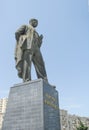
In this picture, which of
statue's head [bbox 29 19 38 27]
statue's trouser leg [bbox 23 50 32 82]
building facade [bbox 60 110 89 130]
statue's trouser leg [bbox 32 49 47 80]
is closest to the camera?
statue's trouser leg [bbox 23 50 32 82]

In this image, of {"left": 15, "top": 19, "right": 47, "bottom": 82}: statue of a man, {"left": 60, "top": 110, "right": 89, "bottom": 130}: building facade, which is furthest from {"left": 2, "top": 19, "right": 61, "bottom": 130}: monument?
{"left": 60, "top": 110, "right": 89, "bottom": 130}: building facade

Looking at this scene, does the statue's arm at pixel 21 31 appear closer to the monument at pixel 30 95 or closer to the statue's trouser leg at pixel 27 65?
the monument at pixel 30 95

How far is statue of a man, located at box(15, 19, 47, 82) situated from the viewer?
10.9 meters

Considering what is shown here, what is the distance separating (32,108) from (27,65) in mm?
2116

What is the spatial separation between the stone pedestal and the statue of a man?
71cm

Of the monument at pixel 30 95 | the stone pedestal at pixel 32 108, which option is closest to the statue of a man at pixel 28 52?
the monument at pixel 30 95

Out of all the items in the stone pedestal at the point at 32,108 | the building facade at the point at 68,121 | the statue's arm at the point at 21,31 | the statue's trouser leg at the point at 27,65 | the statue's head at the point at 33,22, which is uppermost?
the building facade at the point at 68,121

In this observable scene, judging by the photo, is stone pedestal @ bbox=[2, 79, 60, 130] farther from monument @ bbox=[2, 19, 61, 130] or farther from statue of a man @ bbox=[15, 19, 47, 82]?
statue of a man @ bbox=[15, 19, 47, 82]

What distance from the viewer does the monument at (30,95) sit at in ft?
30.8

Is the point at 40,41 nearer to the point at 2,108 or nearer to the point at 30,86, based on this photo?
the point at 30,86

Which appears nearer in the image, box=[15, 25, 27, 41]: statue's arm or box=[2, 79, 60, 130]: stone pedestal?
box=[2, 79, 60, 130]: stone pedestal

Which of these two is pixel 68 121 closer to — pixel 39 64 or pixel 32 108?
pixel 39 64

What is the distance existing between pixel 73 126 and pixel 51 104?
6447cm

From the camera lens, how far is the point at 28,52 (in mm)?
11008
